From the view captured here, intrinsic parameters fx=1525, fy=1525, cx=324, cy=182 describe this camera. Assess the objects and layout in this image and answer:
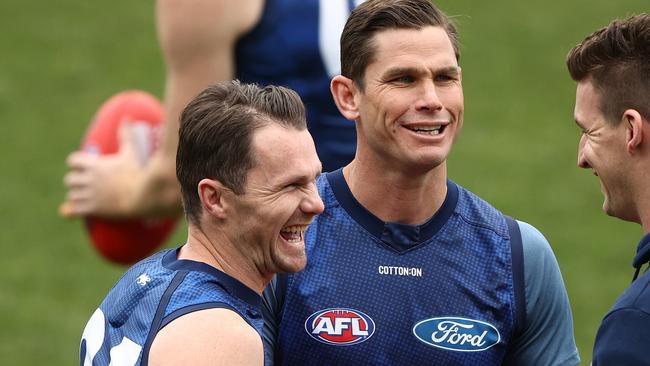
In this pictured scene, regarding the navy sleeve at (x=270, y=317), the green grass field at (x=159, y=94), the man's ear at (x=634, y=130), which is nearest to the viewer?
the man's ear at (x=634, y=130)

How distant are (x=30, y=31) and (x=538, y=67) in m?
4.87

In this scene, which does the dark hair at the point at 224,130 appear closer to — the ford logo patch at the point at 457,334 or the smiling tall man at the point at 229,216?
the smiling tall man at the point at 229,216

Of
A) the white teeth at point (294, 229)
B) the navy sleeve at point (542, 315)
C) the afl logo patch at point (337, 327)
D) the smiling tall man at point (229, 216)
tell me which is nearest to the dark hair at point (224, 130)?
the smiling tall man at point (229, 216)

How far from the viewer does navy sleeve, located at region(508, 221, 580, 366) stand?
4.81m

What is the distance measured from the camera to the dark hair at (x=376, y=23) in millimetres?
4801

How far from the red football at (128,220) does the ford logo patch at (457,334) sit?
266 centimetres

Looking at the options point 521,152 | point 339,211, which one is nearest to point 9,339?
point 521,152

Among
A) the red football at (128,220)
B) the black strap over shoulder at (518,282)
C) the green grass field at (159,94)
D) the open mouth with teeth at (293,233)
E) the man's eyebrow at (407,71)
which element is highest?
the man's eyebrow at (407,71)

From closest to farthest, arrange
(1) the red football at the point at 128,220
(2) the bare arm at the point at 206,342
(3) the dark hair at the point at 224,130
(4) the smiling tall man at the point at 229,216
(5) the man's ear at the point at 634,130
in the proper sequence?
1. (2) the bare arm at the point at 206,342
2. (4) the smiling tall man at the point at 229,216
3. (3) the dark hair at the point at 224,130
4. (5) the man's ear at the point at 634,130
5. (1) the red football at the point at 128,220

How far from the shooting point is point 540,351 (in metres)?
4.84

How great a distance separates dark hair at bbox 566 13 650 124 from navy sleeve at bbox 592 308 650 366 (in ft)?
2.27

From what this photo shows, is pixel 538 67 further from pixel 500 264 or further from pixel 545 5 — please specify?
pixel 500 264

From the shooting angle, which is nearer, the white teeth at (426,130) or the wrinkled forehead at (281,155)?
the wrinkled forehead at (281,155)

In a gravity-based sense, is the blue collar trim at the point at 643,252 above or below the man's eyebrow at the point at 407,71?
below
